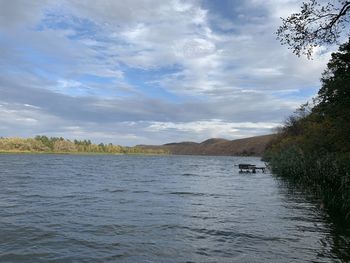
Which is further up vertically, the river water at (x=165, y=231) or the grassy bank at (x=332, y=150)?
the grassy bank at (x=332, y=150)

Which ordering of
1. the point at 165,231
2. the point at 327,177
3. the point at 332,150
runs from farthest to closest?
the point at 332,150
the point at 327,177
the point at 165,231

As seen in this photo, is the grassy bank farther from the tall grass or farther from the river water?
the river water

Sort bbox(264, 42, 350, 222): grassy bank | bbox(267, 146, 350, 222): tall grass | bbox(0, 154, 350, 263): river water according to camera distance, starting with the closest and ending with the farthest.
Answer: bbox(0, 154, 350, 263): river water
bbox(267, 146, 350, 222): tall grass
bbox(264, 42, 350, 222): grassy bank

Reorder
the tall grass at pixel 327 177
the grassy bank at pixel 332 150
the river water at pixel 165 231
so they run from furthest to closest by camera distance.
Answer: the grassy bank at pixel 332 150, the tall grass at pixel 327 177, the river water at pixel 165 231

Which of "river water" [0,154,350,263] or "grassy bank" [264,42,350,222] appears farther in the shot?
"grassy bank" [264,42,350,222]

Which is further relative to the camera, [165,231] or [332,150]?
[332,150]

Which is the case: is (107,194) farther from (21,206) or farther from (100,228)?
(100,228)

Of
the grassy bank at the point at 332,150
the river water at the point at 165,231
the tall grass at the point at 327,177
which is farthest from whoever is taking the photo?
the grassy bank at the point at 332,150

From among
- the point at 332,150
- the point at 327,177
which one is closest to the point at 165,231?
the point at 327,177

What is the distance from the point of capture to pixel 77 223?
17.6 metres

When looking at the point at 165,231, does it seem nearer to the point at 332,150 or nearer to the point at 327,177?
the point at 327,177

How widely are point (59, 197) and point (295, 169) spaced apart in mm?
26363

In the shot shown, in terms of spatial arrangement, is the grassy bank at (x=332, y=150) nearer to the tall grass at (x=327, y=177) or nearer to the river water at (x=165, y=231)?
the tall grass at (x=327, y=177)

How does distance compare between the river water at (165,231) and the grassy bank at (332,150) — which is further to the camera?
the grassy bank at (332,150)
